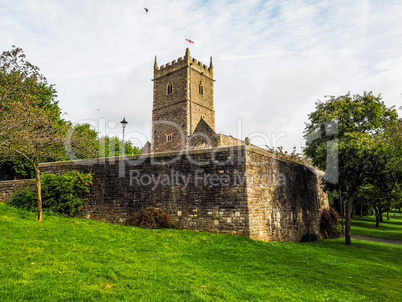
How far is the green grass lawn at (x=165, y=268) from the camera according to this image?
538cm

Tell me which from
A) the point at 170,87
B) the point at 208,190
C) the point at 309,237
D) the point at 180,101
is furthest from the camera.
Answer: the point at 170,87

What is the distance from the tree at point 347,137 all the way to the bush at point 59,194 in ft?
41.3

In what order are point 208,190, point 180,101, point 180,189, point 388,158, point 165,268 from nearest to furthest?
point 165,268 → point 208,190 → point 180,189 → point 388,158 → point 180,101

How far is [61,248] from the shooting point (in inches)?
301

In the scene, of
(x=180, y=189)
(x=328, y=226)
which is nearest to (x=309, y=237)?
(x=328, y=226)

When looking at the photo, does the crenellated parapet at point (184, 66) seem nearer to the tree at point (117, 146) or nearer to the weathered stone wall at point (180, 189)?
the tree at point (117, 146)

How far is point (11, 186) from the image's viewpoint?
14.5 meters

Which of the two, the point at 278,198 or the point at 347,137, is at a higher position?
the point at 347,137

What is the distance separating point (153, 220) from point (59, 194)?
4.88m

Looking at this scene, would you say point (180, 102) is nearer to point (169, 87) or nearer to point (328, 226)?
point (169, 87)

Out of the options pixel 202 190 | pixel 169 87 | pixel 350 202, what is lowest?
pixel 350 202

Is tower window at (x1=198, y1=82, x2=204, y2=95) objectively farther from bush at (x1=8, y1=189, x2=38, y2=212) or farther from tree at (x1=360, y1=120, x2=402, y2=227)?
bush at (x1=8, y1=189, x2=38, y2=212)

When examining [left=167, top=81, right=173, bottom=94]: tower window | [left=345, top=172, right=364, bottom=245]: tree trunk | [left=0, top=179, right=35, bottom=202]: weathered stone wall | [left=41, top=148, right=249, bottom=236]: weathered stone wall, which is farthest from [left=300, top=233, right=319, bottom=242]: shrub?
[left=167, top=81, right=173, bottom=94]: tower window

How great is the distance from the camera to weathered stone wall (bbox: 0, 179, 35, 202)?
14.3 m
